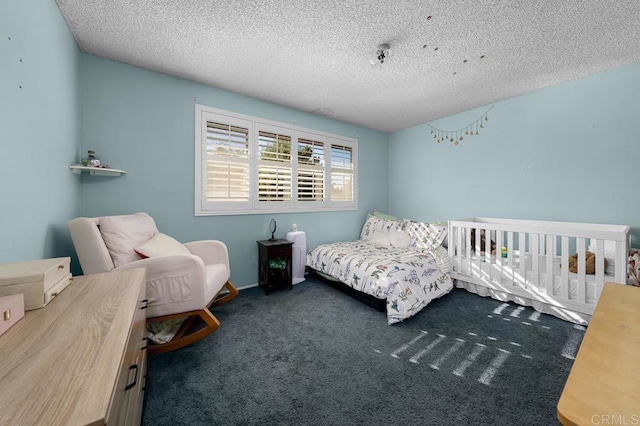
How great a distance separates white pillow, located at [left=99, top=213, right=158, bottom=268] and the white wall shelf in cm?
48

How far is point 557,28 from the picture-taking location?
1.85m

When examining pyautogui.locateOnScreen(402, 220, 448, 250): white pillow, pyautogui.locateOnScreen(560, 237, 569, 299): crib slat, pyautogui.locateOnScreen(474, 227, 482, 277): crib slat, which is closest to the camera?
pyautogui.locateOnScreen(560, 237, 569, 299): crib slat

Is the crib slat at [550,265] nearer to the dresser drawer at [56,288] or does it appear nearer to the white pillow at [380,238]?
the white pillow at [380,238]

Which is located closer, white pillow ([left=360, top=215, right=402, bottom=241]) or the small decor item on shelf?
the small decor item on shelf

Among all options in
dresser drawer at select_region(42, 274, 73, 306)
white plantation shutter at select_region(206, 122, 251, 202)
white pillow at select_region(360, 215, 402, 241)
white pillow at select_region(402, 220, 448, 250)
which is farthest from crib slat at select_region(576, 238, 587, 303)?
dresser drawer at select_region(42, 274, 73, 306)

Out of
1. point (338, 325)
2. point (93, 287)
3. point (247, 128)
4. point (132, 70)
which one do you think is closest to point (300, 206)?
point (247, 128)

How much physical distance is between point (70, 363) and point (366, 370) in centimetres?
154

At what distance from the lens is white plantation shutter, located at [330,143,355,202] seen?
3.95 metres

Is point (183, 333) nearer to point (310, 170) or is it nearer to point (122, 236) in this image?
point (122, 236)

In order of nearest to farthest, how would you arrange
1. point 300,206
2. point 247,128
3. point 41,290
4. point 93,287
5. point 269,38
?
1. point 41,290
2. point 93,287
3. point 269,38
4. point 247,128
5. point 300,206

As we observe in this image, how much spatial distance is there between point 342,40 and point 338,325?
2.45 meters

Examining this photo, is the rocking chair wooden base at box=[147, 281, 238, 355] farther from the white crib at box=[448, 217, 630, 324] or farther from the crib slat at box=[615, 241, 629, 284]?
the crib slat at box=[615, 241, 629, 284]

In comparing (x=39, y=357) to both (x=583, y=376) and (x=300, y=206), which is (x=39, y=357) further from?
(x=300, y=206)

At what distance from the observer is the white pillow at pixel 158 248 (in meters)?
1.81
